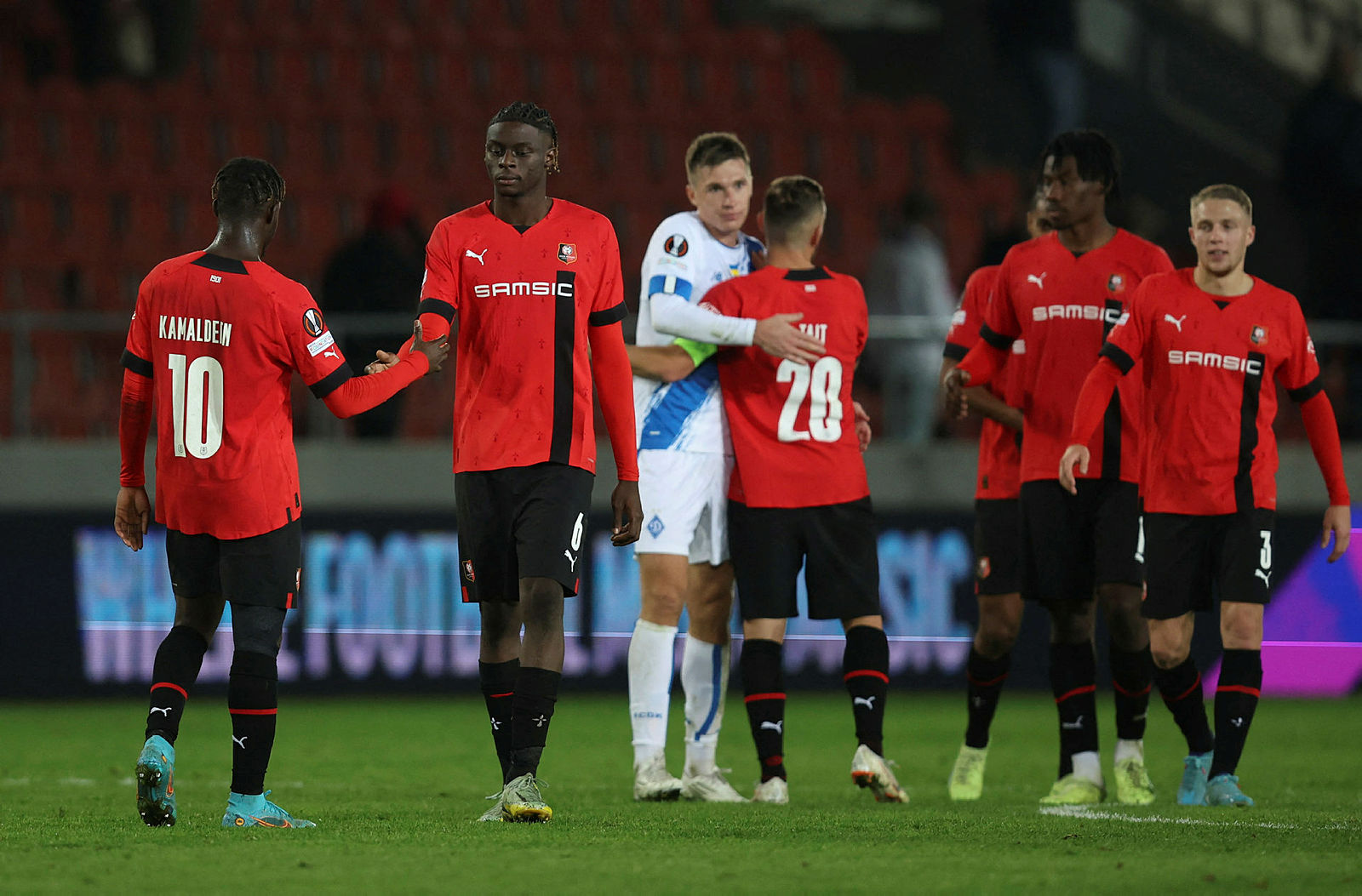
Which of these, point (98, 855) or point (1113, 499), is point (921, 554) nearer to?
point (1113, 499)

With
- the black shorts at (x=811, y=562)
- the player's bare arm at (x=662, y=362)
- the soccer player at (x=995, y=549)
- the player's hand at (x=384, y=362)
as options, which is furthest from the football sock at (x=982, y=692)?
the player's hand at (x=384, y=362)

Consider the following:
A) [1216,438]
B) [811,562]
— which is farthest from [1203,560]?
[811,562]

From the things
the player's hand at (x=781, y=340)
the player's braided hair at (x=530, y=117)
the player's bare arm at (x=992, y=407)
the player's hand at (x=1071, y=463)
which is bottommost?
the player's hand at (x=1071, y=463)

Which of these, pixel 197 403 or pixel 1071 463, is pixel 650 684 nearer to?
pixel 1071 463

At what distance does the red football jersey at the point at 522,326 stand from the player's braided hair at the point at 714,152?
3.89 feet

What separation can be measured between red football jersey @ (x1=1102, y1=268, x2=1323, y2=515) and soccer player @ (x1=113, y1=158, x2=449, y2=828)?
2558 mm

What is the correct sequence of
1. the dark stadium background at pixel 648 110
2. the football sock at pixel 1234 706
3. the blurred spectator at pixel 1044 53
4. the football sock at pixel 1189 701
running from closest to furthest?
the football sock at pixel 1234 706 < the football sock at pixel 1189 701 < the dark stadium background at pixel 648 110 < the blurred spectator at pixel 1044 53

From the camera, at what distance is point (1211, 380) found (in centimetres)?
601

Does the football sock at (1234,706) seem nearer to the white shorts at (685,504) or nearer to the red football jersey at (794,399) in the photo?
the red football jersey at (794,399)

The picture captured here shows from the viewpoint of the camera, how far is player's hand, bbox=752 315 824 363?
5.90 meters

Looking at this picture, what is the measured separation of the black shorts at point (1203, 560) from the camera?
5.88m

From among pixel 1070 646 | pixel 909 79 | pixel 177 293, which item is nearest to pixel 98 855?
pixel 177 293

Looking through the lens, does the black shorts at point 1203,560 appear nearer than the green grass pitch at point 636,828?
No

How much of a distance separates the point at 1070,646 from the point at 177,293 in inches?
134
